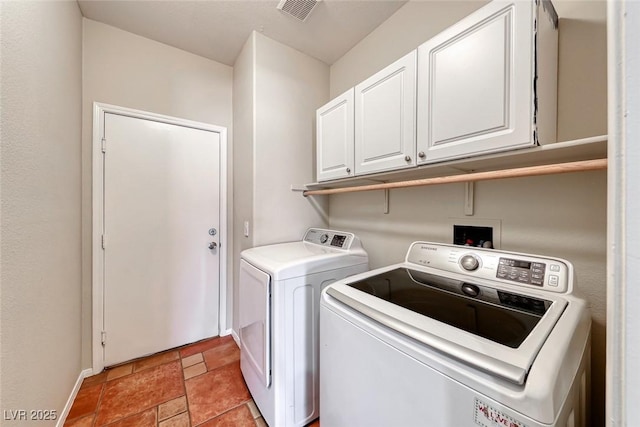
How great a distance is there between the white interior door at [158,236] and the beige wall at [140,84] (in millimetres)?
108

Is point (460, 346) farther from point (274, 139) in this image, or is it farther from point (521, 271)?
point (274, 139)

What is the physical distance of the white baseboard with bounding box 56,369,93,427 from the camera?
4.43 feet

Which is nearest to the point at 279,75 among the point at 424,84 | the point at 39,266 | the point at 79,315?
the point at 424,84

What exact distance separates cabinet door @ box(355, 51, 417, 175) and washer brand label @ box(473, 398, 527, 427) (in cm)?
99

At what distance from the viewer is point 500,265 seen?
1018 millimetres

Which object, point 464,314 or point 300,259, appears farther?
point 300,259

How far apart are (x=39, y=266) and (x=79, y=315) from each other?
90 centimetres

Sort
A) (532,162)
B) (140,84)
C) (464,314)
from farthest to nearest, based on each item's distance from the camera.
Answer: (140,84), (532,162), (464,314)

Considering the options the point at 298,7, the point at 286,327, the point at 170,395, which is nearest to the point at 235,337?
the point at 170,395

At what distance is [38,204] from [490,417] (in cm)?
187

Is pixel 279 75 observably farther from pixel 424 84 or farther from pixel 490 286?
pixel 490 286

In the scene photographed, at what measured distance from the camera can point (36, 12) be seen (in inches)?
42.0

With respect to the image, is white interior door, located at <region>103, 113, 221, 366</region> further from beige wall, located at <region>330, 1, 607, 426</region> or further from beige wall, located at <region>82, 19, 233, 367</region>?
beige wall, located at <region>330, 1, 607, 426</region>
